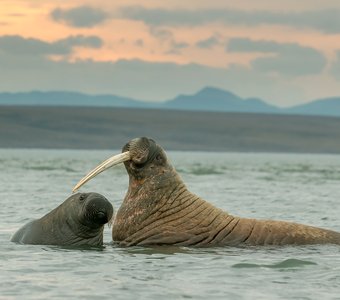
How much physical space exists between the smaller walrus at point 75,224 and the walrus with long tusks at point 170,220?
484 millimetres

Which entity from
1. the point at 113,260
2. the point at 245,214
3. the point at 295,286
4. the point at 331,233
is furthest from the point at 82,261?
the point at 245,214

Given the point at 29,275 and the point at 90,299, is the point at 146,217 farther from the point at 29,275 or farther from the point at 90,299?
the point at 90,299

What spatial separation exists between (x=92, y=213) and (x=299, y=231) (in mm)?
3122

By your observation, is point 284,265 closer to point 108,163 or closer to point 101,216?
point 101,216

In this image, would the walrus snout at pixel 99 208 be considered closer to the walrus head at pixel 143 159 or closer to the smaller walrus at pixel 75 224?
the smaller walrus at pixel 75 224

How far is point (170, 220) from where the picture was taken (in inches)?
626

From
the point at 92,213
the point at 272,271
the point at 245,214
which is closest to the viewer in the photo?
the point at 272,271

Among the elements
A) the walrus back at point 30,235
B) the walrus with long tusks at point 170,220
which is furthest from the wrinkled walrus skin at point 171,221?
the walrus back at point 30,235

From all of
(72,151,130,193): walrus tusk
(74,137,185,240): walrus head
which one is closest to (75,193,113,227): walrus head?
(72,151,130,193): walrus tusk

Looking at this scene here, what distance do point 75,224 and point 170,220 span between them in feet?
4.47

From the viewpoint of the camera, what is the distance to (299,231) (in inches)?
637

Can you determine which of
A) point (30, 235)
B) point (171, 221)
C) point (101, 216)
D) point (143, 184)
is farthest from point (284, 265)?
point (30, 235)

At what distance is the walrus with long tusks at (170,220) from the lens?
1586cm

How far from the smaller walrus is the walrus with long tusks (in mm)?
484
